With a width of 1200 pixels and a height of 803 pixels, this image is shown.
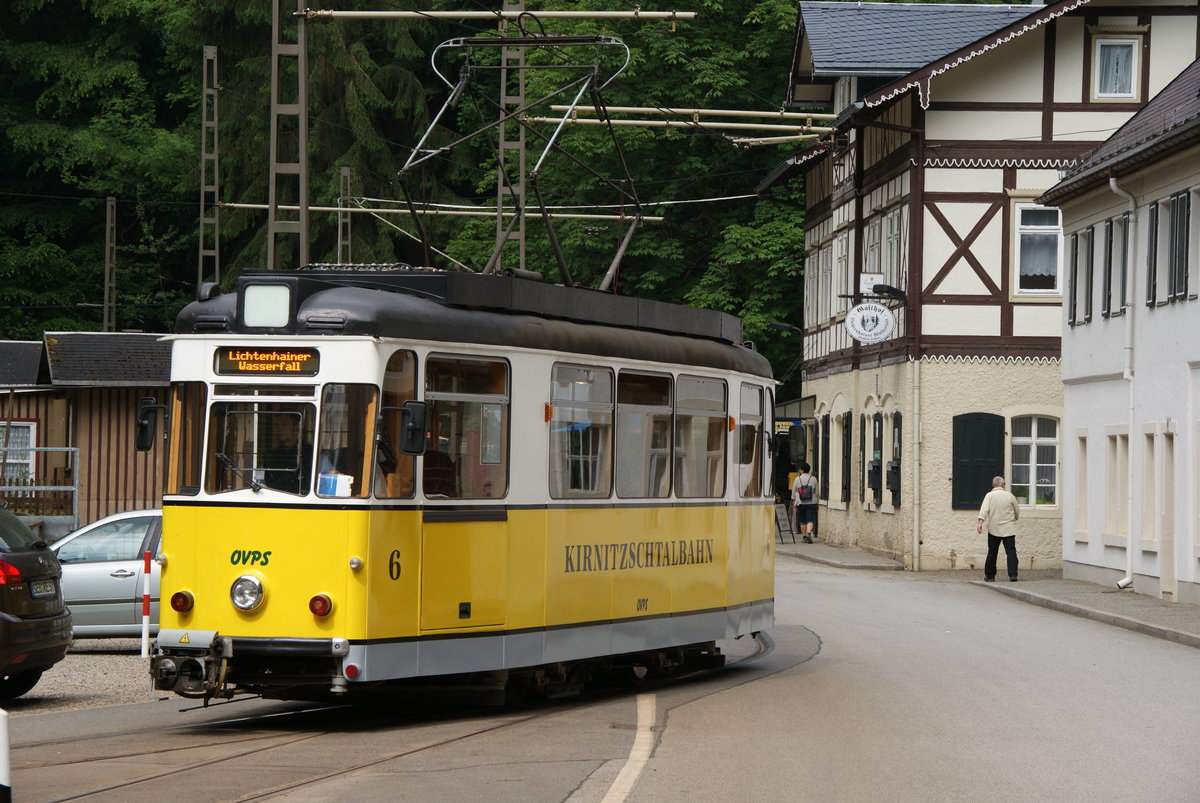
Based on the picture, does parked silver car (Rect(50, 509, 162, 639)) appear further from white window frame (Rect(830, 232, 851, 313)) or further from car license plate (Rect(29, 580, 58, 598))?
white window frame (Rect(830, 232, 851, 313))

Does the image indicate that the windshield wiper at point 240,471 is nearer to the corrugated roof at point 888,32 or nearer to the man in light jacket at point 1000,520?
the man in light jacket at point 1000,520

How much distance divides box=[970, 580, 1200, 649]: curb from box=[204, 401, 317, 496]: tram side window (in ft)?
40.7

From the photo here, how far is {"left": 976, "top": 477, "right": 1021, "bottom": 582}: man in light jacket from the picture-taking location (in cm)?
3219

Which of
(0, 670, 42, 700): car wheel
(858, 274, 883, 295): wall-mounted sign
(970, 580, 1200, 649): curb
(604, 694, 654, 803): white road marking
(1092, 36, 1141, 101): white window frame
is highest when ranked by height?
(1092, 36, 1141, 101): white window frame

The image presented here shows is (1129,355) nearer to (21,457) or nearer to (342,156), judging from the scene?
(21,457)

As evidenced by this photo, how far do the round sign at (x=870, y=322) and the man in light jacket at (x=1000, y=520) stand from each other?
6305 millimetres

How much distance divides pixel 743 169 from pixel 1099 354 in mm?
23390

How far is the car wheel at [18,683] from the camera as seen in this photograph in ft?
49.8

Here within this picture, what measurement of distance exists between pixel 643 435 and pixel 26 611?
16.3 ft

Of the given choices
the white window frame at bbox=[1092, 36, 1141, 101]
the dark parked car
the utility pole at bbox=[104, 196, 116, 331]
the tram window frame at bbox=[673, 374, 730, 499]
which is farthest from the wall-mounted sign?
the dark parked car

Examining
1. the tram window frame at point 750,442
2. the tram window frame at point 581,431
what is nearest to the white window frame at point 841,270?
the tram window frame at point 750,442

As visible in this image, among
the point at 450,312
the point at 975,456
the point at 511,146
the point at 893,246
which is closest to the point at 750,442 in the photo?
the point at 450,312

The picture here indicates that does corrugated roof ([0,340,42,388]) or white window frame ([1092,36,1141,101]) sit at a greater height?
white window frame ([1092,36,1141,101])

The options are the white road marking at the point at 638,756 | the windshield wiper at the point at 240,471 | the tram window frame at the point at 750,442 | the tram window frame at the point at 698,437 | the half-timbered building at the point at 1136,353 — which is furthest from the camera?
the half-timbered building at the point at 1136,353
